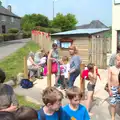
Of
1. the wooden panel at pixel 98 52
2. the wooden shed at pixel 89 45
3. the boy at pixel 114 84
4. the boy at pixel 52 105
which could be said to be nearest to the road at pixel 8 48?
the wooden shed at pixel 89 45

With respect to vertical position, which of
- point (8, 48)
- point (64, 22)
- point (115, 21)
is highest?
point (64, 22)

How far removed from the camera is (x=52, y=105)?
344 cm

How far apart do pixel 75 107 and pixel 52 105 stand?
2.52 ft

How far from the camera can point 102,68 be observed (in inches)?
611

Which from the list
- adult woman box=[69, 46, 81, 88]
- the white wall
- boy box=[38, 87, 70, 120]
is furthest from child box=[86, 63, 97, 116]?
the white wall

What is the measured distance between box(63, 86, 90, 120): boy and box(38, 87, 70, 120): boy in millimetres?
360

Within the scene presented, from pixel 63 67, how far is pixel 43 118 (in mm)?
6719

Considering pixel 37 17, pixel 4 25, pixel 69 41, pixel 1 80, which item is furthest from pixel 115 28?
pixel 37 17

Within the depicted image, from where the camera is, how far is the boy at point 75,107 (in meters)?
4.00

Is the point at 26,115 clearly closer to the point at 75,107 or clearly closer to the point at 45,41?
the point at 75,107

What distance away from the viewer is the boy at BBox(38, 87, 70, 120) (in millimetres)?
3420

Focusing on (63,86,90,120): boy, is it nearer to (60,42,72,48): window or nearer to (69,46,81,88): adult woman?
(69,46,81,88): adult woman

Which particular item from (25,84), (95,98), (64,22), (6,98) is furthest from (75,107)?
(64,22)

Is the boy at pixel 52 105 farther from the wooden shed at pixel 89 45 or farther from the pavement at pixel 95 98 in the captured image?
the wooden shed at pixel 89 45
